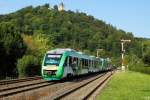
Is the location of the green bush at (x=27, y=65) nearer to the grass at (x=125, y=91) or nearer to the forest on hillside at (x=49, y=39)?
the forest on hillside at (x=49, y=39)

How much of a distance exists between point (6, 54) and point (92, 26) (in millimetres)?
128264

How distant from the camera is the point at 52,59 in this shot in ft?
127

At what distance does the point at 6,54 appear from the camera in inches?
2398

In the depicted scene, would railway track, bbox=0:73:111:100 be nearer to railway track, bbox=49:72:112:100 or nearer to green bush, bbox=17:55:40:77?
railway track, bbox=49:72:112:100

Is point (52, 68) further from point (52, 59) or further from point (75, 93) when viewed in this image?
point (75, 93)

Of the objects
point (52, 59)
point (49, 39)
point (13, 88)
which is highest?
point (49, 39)

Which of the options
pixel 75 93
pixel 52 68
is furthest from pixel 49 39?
pixel 75 93

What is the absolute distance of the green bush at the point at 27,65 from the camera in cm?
5253

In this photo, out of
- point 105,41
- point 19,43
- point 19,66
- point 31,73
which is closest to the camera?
point 19,66

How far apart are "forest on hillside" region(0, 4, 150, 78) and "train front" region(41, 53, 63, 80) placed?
14549 mm

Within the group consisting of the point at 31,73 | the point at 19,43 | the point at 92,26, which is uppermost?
the point at 92,26

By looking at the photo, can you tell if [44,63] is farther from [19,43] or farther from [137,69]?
[137,69]

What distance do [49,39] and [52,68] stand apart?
7444 centimetres

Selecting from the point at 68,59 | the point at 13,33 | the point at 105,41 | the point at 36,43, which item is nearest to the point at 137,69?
the point at 36,43
